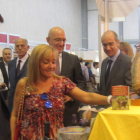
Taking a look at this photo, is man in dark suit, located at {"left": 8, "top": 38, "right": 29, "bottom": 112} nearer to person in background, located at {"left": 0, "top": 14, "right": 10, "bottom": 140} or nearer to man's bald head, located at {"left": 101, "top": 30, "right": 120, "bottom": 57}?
person in background, located at {"left": 0, "top": 14, "right": 10, "bottom": 140}

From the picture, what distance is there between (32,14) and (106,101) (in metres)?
10.8

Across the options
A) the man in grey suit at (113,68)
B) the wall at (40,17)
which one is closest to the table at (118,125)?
the man in grey suit at (113,68)

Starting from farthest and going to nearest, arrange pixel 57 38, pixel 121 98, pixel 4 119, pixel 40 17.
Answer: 1. pixel 40 17
2. pixel 4 119
3. pixel 57 38
4. pixel 121 98

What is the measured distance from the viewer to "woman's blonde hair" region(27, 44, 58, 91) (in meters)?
1.69

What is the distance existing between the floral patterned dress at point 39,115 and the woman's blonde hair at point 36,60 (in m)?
0.09

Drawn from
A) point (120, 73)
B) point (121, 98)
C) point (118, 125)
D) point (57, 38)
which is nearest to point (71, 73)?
point (57, 38)

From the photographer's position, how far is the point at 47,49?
1698 mm

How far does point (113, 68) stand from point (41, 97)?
107 cm

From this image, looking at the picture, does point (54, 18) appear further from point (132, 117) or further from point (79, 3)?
point (132, 117)

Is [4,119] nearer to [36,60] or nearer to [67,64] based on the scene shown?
[67,64]

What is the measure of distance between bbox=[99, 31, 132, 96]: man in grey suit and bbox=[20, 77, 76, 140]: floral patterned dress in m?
0.87

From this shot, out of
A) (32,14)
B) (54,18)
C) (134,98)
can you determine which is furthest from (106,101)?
(54,18)

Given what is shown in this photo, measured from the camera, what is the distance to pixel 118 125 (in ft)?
4.14

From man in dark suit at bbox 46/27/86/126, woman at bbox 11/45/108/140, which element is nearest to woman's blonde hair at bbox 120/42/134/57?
man in dark suit at bbox 46/27/86/126
